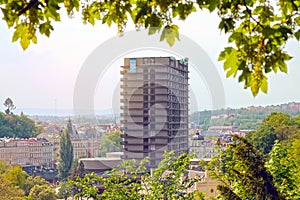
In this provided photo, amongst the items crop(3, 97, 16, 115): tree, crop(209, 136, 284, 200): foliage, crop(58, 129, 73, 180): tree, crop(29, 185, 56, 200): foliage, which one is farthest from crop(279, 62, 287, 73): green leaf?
crop(3, 97, 16, 115): tree

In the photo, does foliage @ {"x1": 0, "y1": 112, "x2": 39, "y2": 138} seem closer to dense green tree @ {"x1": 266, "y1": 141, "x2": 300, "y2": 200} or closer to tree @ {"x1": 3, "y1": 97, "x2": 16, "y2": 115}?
tree @ {"x1": 3, "y1": 97, "x2": 16, "y2": 115}

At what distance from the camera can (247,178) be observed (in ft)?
18.8

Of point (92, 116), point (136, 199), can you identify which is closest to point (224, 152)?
point (136, 199)

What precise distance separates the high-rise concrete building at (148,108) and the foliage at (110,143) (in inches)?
587

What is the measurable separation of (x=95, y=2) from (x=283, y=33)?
711 mm

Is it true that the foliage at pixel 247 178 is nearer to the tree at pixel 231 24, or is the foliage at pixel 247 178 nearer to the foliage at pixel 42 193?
the tree at pixel 231 24

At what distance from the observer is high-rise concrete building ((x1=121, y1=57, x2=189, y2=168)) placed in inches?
1301

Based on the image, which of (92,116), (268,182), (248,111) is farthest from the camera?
(248,111)

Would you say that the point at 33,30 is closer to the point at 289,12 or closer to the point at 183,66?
the point at 289,12

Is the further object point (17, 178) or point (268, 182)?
point (17, 178)

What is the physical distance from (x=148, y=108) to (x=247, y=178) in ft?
92.0

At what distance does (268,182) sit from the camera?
220 inches

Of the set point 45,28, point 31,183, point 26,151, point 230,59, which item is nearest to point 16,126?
point 26,151

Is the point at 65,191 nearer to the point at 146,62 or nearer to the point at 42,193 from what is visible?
the point at 42,193
